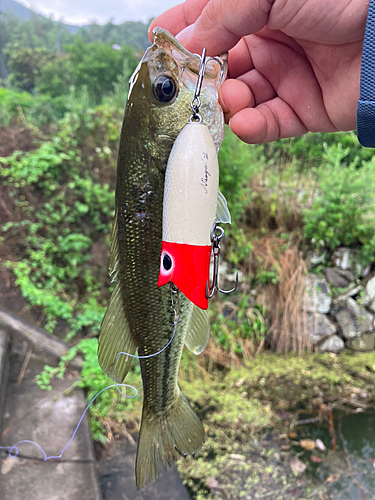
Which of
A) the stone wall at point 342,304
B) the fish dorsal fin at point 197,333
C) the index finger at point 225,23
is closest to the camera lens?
the index finger at point 225,23

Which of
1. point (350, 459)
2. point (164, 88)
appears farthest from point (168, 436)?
point (350, 459)

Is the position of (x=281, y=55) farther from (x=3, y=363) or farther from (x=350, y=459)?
(x=350, y=459)

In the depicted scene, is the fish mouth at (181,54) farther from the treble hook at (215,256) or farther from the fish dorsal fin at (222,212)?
the treble hook at (215,256)

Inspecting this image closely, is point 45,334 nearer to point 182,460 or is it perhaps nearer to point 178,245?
point 182,460

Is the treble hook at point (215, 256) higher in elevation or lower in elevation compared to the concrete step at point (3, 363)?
higher

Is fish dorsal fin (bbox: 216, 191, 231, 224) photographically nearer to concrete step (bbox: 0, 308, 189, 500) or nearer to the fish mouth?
the fish mouth

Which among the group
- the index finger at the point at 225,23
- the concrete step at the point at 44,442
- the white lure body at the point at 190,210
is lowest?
the concrete step at the point at 44,442

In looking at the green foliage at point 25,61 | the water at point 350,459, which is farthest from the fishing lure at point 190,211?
the green foliage at point 25,61

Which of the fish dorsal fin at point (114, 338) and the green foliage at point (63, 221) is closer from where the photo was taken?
the fish dorsal fin at point (114, 338)
